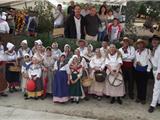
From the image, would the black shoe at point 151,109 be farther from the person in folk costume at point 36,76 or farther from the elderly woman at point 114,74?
the person in folk costume at point 36,76

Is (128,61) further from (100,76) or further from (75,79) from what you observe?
(75,79)

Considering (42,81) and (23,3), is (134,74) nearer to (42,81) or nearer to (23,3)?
(42,81)

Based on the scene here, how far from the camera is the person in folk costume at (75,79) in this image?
1002 centimetres

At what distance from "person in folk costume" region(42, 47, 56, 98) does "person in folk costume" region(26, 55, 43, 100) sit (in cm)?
13

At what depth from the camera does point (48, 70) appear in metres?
10.4

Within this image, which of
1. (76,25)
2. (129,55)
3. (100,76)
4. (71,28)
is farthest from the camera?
(71,28)

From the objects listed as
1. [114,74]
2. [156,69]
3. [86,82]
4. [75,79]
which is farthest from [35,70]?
[156,69]

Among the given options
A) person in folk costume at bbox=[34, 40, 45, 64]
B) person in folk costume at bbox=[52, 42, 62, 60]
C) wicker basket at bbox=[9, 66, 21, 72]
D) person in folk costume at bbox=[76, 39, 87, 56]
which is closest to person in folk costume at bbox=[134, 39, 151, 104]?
person in folk costume at bbox=[76, 39, 87, 56]

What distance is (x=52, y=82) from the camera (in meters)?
10.3

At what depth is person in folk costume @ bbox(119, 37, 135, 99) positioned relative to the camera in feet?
33.6

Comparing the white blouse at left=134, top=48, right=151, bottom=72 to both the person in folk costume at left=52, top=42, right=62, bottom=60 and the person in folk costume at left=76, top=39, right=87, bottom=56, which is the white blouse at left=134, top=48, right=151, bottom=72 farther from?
the person in folk costume at left=52, top=42, right=62, bottom=60

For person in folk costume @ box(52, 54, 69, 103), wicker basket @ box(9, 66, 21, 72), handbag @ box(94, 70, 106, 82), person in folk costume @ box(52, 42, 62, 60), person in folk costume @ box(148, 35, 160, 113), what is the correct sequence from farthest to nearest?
wicker basket @ box(9, 66, 21, 72)
person in folk costume @ box(52, 42, 62, 60)
handbag @ box(94, 70, 106, 82)
person in folk costume @ box(52, 54, 69, 103)
person in folk costume @ box(148, 35, 160, 113)

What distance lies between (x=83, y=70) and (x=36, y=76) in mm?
1170

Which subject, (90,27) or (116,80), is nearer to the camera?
(116,80)
